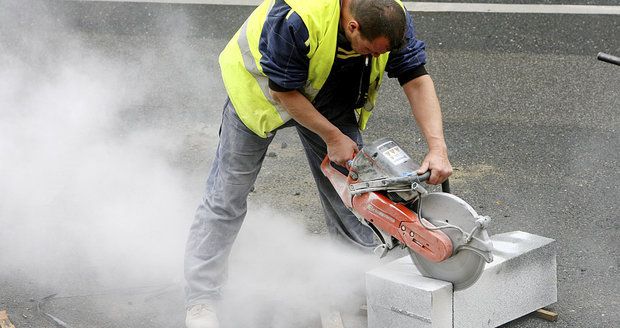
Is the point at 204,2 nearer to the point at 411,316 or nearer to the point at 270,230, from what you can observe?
the point at 270,230

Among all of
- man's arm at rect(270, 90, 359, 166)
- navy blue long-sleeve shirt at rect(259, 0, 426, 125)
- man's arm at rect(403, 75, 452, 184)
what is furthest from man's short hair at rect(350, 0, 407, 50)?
man's arm at rect(403, 75, 452, 184)

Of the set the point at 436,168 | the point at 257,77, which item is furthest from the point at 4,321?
the point at 436,168

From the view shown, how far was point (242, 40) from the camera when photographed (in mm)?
3875

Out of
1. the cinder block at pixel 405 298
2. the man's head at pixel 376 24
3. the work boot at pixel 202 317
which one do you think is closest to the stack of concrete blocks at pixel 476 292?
the cinder block at pixel 405 298

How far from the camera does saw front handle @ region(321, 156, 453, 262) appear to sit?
11.8 feet

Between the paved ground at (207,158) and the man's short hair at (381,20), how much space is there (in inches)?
49.1

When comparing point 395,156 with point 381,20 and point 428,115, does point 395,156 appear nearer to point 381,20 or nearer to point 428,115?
point 428,115

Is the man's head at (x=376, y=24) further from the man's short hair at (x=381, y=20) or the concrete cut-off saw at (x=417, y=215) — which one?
the concrete cut-off saw at (x=417, y=215)

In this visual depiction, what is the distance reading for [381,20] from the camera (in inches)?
133

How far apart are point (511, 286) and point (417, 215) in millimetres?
578

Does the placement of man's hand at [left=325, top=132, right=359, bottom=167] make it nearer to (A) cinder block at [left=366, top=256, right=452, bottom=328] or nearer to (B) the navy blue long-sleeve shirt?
(B) the navy blue long-sleeve shirt

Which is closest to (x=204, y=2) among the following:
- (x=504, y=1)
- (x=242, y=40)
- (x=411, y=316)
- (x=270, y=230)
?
(x=504, y=1)

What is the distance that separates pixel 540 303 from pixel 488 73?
9.32ft

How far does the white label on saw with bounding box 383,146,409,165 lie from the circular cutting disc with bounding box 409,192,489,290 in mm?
152
